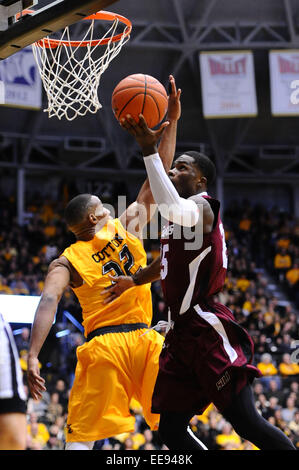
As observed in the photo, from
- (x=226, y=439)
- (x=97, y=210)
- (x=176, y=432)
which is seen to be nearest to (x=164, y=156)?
(x=97, y=210)

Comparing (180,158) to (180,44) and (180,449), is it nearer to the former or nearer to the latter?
(180,449)

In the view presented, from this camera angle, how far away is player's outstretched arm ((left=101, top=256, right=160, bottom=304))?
4.32 m

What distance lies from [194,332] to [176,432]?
577 mm

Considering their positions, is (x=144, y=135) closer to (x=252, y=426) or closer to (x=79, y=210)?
(x=79, y=210)

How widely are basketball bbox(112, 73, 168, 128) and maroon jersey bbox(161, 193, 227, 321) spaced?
2.70 feet

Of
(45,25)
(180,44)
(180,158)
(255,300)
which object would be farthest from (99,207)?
(180,44)

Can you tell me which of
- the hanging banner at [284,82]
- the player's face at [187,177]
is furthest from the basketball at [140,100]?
the hanging banner at [284,82]

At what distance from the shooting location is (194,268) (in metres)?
3.97

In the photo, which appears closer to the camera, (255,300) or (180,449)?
(180,449)

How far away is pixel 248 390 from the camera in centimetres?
377

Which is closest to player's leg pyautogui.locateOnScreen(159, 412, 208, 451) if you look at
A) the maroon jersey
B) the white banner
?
the maroon jersey

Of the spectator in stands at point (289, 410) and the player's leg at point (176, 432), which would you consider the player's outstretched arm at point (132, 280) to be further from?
the spectator in stands at point (289, 410)

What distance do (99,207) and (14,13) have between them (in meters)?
1.42
